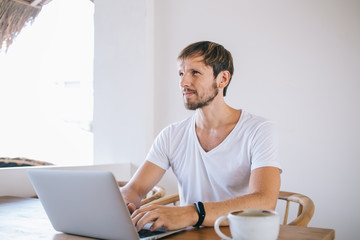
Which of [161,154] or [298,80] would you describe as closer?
[161,154]

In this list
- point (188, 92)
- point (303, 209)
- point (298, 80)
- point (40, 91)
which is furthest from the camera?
point (40, 91)

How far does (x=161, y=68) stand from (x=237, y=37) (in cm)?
65

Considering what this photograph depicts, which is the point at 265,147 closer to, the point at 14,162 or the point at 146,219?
the point at 146,219

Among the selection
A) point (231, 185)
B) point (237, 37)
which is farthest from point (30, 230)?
point (237, 37)

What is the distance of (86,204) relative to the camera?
0.98m

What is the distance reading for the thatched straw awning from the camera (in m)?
3.21

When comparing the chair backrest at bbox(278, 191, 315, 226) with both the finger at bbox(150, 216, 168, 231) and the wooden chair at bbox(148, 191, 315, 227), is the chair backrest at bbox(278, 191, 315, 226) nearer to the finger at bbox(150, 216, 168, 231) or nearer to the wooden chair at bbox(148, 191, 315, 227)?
the wooden chair at bbox(148, 191, 315, 227)

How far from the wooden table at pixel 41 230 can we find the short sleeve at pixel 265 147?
339mm

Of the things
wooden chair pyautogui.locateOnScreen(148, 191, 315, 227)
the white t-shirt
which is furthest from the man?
wooden chair pyautogui.locateOnScreen(148, 191, 315, 227)

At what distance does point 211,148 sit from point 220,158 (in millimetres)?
70

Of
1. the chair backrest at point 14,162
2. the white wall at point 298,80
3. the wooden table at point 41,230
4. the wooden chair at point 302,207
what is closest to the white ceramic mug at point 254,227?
the wooden table at point 41,230

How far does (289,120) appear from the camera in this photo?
2.50 meters

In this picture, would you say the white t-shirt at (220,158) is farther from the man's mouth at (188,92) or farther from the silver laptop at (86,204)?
the silver laptop at (86,204)

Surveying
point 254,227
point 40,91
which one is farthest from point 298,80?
point 40,91
